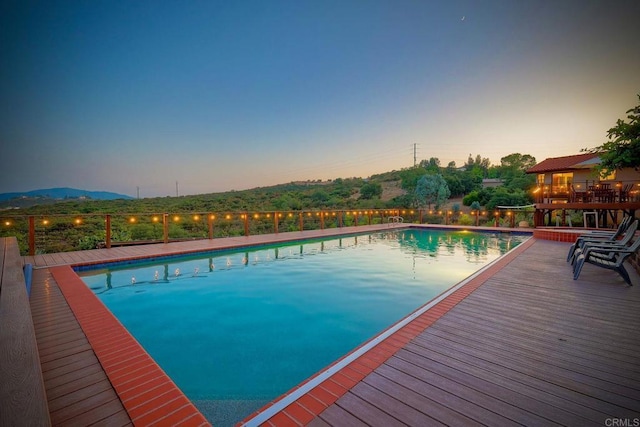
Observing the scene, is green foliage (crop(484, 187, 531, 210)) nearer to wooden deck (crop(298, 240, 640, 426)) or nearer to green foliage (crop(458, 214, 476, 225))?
green foliage (crop(458, 214, 476, 225))

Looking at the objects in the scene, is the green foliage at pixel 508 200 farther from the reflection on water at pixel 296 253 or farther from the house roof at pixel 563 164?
the reflection on water at pixel 296 253

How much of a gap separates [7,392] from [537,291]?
516 cm

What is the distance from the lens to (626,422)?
1.56 meters

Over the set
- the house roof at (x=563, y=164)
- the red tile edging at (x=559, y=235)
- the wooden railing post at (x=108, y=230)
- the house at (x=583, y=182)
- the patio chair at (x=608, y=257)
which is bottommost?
the red tile edging at (x=559, y=235)

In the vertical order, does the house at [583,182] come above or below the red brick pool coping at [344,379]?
above

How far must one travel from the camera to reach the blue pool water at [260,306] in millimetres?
2877

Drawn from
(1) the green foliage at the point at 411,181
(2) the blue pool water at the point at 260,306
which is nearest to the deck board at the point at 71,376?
(2) the blue pool water at the point at 260,306

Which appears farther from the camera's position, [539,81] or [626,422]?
[539,81]

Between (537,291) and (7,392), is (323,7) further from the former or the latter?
(7,392)

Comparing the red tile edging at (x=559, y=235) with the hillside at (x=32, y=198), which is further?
the hillside at (x=32, y=198)

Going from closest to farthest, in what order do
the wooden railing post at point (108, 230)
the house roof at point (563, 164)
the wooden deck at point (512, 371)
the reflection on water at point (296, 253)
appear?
the wooden deck at point (512, 371)
the reflection on water at point (296, 253)
the wooden railing post at point (108, 230)
the house roof at point (563, 164)


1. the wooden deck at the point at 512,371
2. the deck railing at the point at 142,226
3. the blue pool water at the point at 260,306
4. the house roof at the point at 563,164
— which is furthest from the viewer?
the house roof at the point at 563,164

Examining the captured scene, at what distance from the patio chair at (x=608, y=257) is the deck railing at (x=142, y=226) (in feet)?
28.3

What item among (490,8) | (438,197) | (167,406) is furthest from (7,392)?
(438,197)
